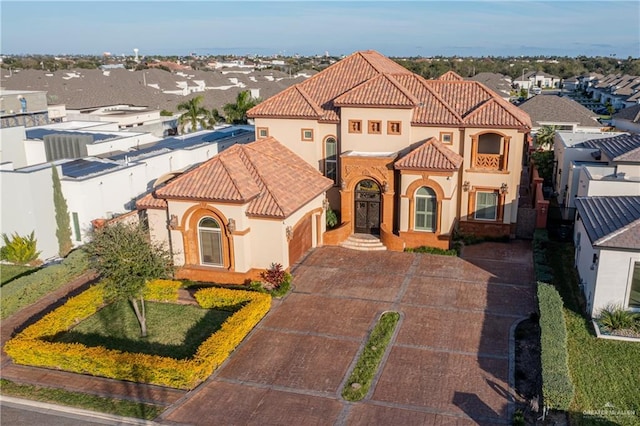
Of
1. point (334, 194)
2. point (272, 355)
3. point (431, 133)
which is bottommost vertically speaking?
point (272, 355)

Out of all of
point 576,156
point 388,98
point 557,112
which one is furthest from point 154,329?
point 557,112

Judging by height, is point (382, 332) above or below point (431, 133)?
below

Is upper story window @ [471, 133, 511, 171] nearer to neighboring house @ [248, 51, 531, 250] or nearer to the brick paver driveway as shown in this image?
neighboring house @ [248, 51, 531, 250]

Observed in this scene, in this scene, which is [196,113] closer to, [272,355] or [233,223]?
[233,223]

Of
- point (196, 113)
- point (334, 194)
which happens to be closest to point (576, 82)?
point (196, 113)

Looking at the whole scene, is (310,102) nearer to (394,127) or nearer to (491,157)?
(394,127)

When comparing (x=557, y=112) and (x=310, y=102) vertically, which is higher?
(x=310, y=102)

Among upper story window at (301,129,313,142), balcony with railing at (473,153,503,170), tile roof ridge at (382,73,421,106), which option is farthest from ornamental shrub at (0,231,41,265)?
balcony with railing at (473,153,503,170)
